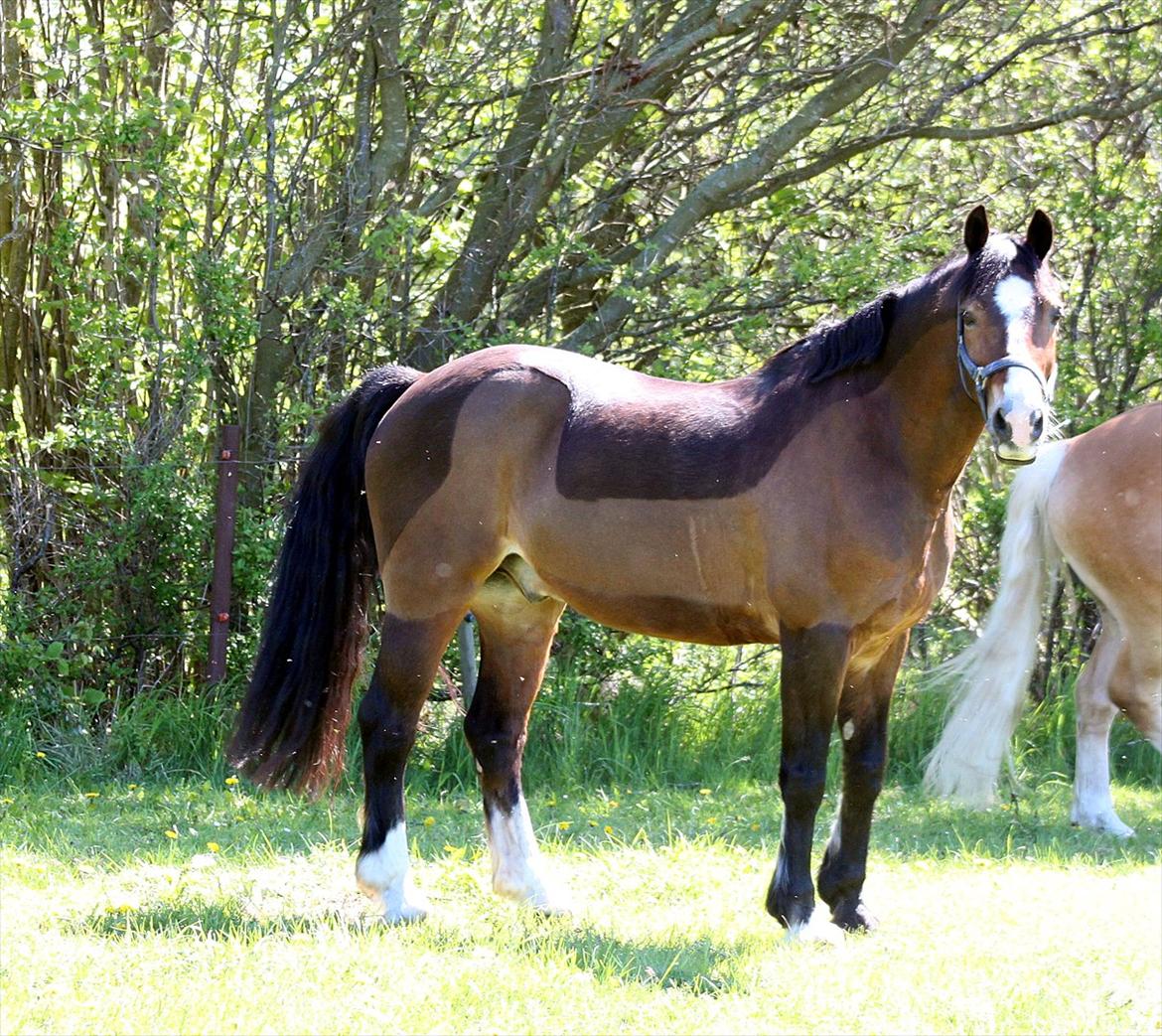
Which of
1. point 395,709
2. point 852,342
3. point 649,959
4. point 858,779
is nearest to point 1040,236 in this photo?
point 852,342

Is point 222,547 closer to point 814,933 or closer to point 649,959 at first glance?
point 649,959

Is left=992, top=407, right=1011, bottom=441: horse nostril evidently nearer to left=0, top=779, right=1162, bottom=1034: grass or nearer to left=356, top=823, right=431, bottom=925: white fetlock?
left=0, top=779, right=1162, bottom=1034: grass

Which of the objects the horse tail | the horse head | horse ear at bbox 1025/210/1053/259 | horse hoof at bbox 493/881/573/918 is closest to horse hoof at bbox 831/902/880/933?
horse hoof at bbox 493/881/573/918

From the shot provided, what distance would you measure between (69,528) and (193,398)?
92 cm

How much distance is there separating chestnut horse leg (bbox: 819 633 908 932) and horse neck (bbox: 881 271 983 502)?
0.58 metres

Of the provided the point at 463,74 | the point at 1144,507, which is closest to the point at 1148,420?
the point at 1144,507

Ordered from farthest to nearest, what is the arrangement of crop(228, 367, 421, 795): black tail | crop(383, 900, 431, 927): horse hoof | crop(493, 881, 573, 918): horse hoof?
crop(228, 367, 421, 795): black tail, crop(493, 881, 573, 918): horse hoof, crop(383, 900, 431, 927): horse hoof

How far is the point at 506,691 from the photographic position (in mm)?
4809

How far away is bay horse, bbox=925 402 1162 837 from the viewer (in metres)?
6.10

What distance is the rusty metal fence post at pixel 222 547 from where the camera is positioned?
6754mm

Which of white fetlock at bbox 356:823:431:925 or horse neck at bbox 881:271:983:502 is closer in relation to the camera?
horse neck at bbox 881:271:983:502

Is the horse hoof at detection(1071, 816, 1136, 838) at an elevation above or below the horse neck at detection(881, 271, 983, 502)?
below

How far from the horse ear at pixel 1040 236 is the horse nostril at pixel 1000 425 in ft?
1.76

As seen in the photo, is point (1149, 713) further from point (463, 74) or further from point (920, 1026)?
point (463, 74)
